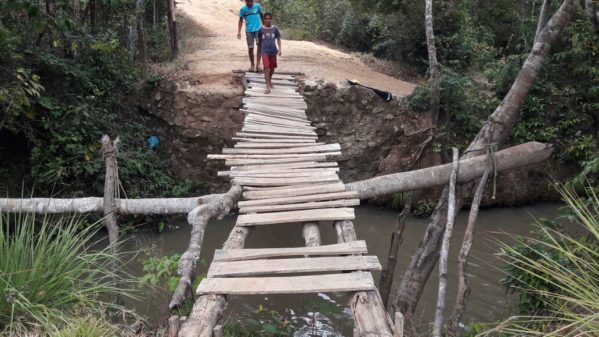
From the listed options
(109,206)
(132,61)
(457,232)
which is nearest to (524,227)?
(457,232)

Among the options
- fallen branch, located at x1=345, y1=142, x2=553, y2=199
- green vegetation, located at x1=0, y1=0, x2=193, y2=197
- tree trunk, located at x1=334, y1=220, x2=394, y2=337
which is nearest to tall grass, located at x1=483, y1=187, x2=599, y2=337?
tree trunk, located at x1=334, y1=220, x2=394, y2=337

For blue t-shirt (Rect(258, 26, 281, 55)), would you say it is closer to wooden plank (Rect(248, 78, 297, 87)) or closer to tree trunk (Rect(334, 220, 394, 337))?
wooden plank (Rect(248, 78, 297, 87))

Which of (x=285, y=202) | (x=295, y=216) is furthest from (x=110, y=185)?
(x=295, y=216)

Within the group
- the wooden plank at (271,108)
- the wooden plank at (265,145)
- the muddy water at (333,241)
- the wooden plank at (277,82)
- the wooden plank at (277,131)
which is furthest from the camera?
the wooden plank at (277,82)

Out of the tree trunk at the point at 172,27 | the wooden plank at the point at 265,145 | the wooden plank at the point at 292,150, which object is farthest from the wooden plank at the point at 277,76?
the wooden plank at the point at 292,150

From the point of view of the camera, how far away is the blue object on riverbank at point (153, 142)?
856cm

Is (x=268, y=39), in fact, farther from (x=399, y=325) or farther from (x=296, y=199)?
(x=399, y=325)

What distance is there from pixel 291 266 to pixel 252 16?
563 centimetres

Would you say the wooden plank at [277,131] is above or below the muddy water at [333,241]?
above

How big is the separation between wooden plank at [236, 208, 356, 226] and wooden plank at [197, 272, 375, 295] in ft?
3.43

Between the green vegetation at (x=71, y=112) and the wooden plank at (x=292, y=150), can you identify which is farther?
the green vegetation at (x=71, y=112)

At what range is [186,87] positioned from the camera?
28.6 ft

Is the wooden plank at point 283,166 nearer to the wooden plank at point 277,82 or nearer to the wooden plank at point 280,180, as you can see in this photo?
the wooden plank at point 280,180

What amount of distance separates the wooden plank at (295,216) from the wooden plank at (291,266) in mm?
771
